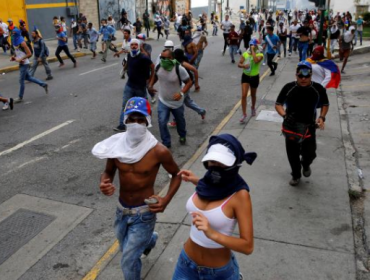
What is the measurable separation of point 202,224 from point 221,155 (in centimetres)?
45

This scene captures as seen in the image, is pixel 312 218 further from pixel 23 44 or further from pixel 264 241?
pixel 23 44

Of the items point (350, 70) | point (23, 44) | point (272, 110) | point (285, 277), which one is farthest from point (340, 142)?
point (350, 70)

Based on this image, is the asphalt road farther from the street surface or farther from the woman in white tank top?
the woman in white tank top

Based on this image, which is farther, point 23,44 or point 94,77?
point 94,77

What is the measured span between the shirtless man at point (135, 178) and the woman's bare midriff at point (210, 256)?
70 cm

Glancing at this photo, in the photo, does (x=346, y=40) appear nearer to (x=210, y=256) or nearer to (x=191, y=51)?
(x=191, y=51)

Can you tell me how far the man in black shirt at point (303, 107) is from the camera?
5.59 meters

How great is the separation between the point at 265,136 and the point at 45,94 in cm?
705

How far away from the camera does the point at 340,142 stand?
7.85 metres

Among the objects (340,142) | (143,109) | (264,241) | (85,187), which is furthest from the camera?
(340,142)

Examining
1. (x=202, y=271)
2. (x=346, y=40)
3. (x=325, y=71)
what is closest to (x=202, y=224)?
(x=202, y=271)

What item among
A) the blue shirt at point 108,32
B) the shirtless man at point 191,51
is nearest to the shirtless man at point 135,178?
the shirtless man at point 191,51

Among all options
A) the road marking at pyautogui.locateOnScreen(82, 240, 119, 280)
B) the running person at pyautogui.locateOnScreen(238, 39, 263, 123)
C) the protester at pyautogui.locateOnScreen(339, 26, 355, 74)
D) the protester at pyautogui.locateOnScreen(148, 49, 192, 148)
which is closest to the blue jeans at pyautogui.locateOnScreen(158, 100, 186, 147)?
the protester at pyautogui.locateOnScreen(148, 49, 192, 148)

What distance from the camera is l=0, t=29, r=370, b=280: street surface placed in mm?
4316
